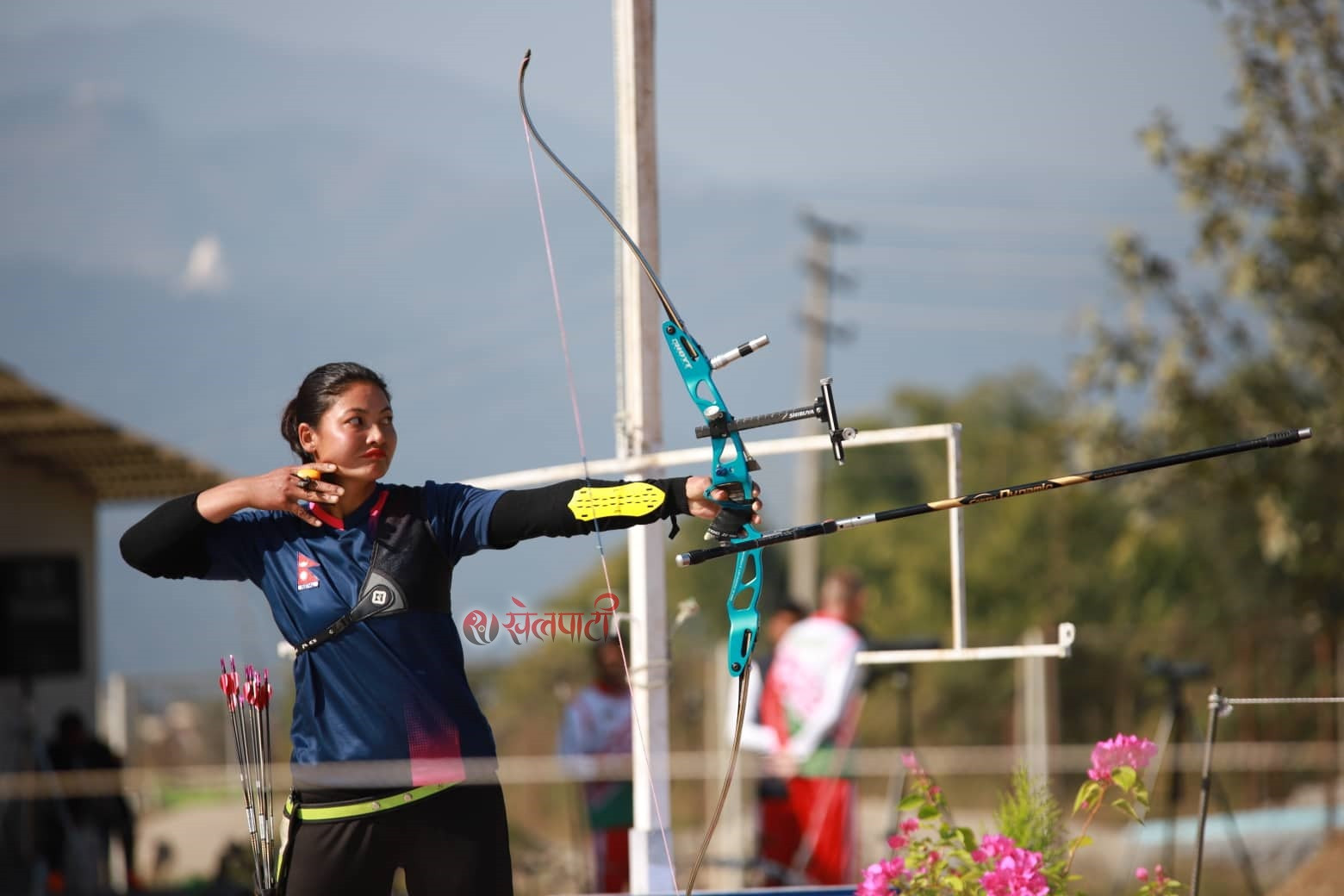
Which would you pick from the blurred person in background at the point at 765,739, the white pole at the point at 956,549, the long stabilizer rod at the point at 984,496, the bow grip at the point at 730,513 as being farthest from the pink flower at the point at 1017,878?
the blurred person in background at the point at 765,739

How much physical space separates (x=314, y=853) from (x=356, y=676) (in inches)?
12.3

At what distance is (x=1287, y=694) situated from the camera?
11.4 meters

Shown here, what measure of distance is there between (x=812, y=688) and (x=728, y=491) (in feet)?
13.0

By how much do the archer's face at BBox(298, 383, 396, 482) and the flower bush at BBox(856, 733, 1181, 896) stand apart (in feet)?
4.26

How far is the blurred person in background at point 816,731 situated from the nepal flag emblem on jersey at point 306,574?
3.87m

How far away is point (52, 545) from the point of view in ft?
37.4

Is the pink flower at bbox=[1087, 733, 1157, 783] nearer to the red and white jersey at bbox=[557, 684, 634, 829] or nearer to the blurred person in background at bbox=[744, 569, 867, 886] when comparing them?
the blurred person in background at bbox=[744, 569, 867, 886]

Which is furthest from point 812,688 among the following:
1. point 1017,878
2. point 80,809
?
point 80,809

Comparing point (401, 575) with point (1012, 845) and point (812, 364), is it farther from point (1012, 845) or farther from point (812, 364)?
point (812, 364)

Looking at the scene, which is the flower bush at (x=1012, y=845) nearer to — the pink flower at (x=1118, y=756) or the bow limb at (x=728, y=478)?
the pink flower at (x=1118, y=756)

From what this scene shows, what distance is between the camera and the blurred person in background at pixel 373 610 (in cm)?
270

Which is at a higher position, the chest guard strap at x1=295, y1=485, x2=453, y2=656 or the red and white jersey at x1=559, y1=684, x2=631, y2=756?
the chest guard strap at x1=295, y1=485, x2=453, y2=656

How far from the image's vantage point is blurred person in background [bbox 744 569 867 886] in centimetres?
649

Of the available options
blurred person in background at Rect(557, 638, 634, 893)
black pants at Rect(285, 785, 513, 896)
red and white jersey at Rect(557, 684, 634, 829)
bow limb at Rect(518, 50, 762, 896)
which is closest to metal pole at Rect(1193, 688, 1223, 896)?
bow limb at Rect(518, 50, 762, 896)
